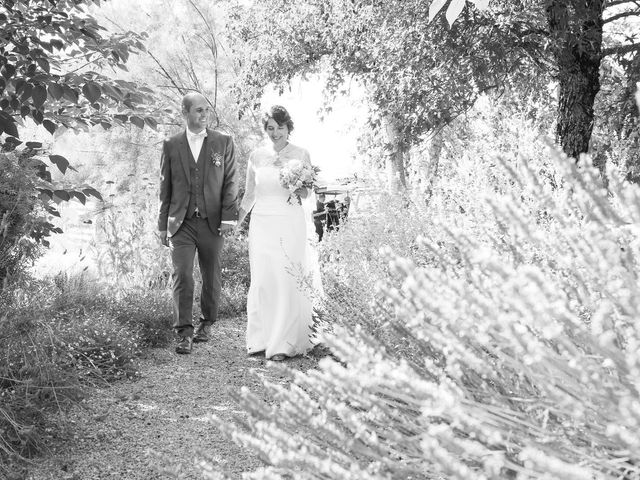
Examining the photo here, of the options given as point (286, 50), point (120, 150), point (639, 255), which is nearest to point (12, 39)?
point (639, 255)

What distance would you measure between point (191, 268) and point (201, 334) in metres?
0.75

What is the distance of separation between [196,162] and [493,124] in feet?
10.4

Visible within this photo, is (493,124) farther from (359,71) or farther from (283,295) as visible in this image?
(359,71)

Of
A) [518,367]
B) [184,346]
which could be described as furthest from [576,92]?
[518,367]

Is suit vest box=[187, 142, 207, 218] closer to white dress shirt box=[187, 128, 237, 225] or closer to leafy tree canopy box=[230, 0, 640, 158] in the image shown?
white dress shirt box=[187, 128, 237, 225]

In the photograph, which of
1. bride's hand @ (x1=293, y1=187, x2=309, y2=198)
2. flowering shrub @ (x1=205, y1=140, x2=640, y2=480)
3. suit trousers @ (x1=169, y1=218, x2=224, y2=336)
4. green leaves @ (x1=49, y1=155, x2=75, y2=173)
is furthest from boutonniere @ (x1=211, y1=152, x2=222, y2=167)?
flowering shrub @ (x1=205, y1=140, x2=640, y2=480)

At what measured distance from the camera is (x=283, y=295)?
260 inches

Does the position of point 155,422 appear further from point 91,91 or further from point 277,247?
point 277,247

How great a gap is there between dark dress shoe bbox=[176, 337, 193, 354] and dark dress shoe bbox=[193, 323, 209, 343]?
475mm

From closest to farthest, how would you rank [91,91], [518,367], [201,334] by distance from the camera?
[518,367]
[91,91]
[201,334]

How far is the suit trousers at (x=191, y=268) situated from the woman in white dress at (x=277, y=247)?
0.48m

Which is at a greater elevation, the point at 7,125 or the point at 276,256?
the point at 7,125

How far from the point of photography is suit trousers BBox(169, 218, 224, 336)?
6.62 m

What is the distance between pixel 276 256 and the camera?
6664mm
